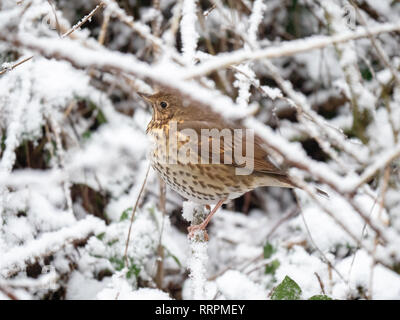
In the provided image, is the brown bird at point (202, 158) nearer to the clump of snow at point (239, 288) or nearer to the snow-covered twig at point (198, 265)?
the snow-covered twig at point (198, 265)

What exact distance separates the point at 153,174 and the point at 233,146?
3.32 ft

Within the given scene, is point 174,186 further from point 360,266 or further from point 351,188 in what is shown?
point 351,188

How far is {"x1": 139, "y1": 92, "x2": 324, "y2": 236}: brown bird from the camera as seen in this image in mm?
2439

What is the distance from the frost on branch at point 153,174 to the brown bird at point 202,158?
18 cm

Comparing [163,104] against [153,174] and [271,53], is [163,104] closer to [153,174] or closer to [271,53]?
[153,174]

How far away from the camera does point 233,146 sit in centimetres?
253

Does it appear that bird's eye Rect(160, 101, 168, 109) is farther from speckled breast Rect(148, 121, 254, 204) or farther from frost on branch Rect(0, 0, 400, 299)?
frost on branch Rect(0, 0, 400, 299)

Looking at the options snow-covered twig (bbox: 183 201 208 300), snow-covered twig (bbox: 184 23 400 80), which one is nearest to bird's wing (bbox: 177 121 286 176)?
snow-covered twig (bbox: 183 201 208 300)

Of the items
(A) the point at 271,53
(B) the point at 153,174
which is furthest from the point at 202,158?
(A) the point at 271,53

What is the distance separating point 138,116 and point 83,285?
1378 millimetres

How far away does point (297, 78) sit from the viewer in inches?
163

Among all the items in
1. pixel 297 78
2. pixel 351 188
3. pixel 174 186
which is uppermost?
pixel 297 78

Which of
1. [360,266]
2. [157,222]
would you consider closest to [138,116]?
[157,222]

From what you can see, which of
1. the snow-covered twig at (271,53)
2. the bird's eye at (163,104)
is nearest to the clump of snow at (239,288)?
the bird's eye at (163,104)
